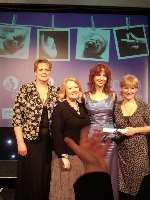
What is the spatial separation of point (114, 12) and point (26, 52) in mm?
1003

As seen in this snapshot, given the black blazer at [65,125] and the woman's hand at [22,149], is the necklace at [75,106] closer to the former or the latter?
the black blazer at [65,125]

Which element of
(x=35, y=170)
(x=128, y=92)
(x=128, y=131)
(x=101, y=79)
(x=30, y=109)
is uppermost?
(x=101, y=79)

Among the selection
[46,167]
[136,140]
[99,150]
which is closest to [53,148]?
[46,167]

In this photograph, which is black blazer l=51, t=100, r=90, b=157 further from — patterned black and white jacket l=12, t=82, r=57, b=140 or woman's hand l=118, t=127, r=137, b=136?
woman's hand l=118, t=127, r=137, b=136

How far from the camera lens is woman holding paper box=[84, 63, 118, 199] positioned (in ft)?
10.3

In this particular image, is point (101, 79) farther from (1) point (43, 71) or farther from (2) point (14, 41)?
(2) point (14, 41)

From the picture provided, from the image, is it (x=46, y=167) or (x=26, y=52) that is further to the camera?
(x=26, y=52)

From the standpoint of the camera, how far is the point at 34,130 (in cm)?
312

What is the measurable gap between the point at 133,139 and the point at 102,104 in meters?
0.38

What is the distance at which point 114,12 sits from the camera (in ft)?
13.5

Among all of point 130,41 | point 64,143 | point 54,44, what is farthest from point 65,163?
point 130,41

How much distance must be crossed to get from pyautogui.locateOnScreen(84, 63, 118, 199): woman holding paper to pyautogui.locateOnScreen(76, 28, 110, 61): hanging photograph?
3.03ft

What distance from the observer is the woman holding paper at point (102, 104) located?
3.13 meters

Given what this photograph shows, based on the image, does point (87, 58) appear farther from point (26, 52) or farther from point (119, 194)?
point (119, 194)
